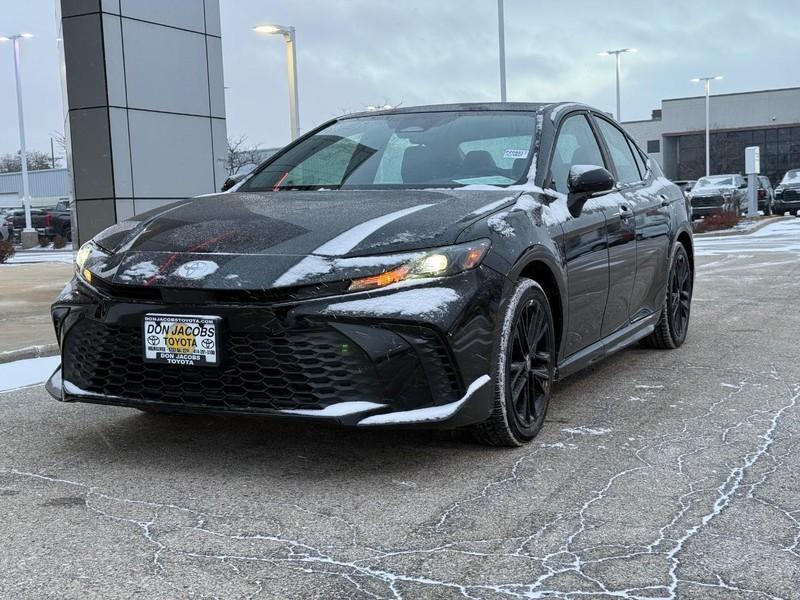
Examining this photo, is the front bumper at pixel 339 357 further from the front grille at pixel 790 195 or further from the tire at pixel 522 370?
the front grille at pixel 790 195

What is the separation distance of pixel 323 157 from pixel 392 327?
191cm

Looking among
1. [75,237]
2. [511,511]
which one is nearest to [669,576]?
[511,511]

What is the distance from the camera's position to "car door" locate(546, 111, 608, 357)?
16.1 feet

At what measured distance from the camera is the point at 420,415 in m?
3.84

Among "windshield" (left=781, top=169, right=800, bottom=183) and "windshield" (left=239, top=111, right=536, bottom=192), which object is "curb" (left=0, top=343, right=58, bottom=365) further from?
"windshield" (left=781, top=169, right=800, bottom=183)

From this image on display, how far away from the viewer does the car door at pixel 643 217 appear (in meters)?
5.96

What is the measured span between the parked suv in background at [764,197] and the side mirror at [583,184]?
104ft

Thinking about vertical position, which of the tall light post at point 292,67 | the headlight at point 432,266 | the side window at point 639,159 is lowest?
the headlight at point 432,266

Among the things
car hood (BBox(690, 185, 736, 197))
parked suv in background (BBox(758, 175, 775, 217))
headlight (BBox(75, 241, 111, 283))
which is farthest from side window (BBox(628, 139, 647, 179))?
parked suv in background (BBox(758, 175, 775, 217))

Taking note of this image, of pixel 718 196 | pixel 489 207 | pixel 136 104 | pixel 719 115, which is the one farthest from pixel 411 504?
pixel 719 115

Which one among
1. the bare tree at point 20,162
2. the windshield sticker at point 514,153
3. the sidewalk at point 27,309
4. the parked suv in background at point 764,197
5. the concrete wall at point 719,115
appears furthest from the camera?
the bare tree at point 20,162

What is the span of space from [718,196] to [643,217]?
27672mm

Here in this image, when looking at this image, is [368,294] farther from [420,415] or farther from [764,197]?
[764,197]

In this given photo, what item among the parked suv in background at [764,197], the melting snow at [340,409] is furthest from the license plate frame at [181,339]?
the parked suv in background at [764,197]
